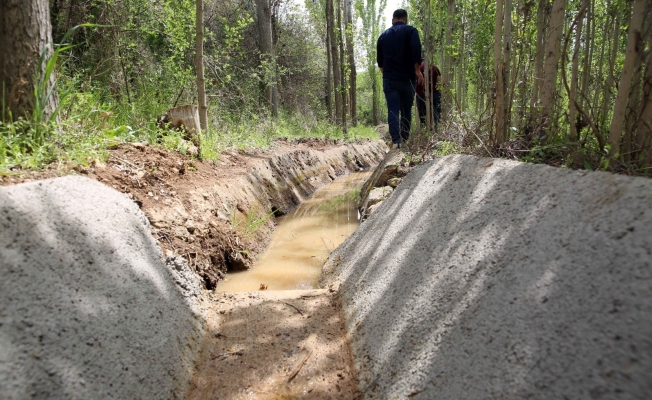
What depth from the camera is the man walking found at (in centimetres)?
551

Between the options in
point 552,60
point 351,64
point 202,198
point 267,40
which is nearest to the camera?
point 552,60


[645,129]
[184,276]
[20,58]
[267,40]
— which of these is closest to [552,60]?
[645,129]

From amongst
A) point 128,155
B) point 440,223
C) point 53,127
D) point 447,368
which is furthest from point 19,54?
point 447,368

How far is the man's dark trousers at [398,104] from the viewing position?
575 cm

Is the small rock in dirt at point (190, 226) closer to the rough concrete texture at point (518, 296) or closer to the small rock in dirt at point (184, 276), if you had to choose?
the small rock in dirt at point (184, 276)

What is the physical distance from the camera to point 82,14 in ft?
17.4

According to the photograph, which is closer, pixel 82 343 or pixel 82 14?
pixel 82 343

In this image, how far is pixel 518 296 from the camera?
3.92 ft

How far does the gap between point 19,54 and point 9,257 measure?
6.47ft

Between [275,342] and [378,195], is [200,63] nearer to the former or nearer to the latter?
[378,195]

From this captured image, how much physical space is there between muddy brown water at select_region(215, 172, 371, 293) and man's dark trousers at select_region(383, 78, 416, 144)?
126 centimetres

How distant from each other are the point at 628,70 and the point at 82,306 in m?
2.59

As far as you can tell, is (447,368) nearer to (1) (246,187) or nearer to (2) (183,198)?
(2) (183,198)

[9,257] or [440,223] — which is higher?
[9,257]
